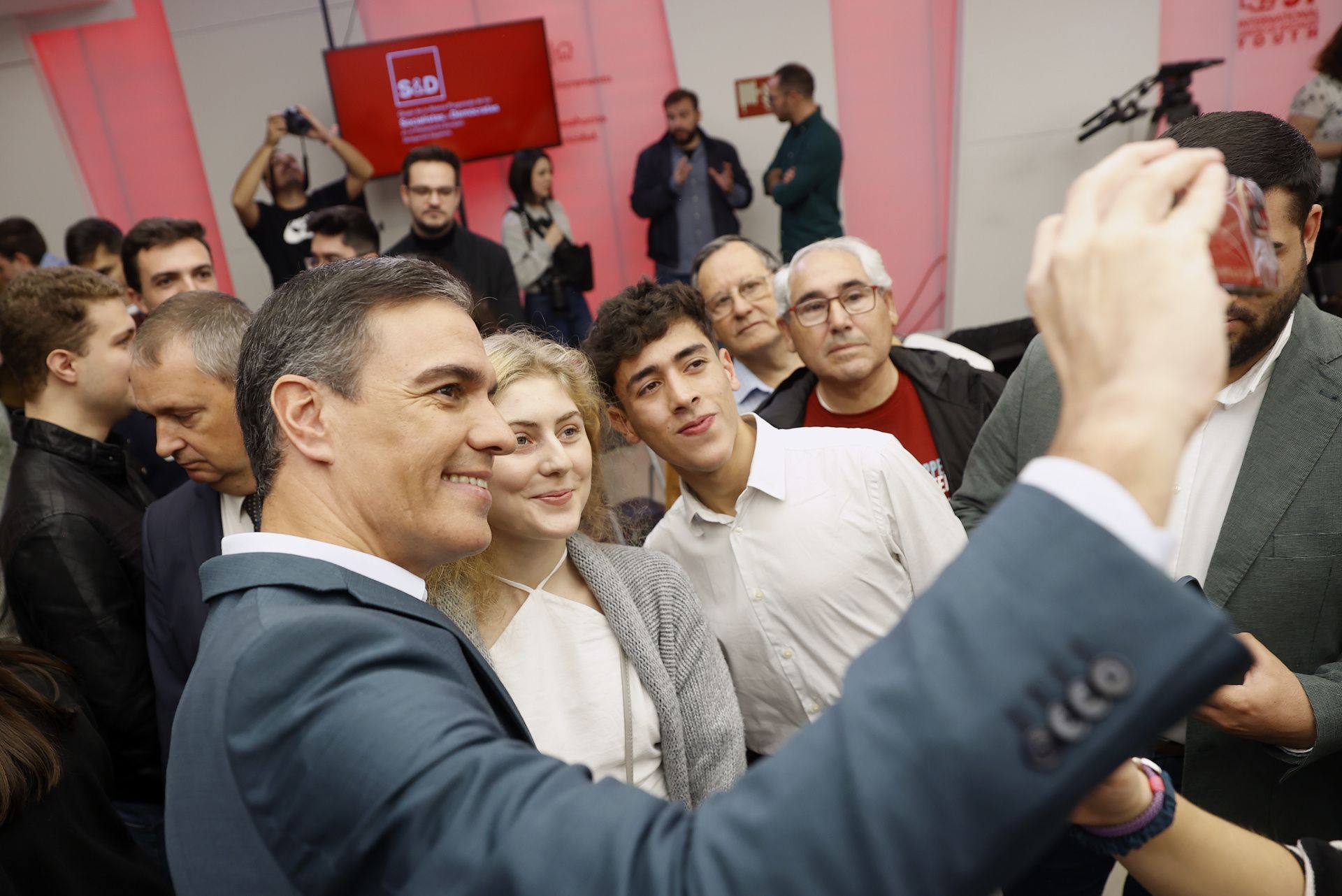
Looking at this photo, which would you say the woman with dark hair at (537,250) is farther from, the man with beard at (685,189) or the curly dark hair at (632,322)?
the curly dark hair at (632,322)

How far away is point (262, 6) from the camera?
6.48 m

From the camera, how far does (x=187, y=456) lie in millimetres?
2027

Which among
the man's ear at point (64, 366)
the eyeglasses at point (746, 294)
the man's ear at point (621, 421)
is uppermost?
the man's ear at point (64, 366)

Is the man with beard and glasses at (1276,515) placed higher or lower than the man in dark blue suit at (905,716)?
lower

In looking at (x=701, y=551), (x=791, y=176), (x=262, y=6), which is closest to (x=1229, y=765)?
(x=701, y=551)

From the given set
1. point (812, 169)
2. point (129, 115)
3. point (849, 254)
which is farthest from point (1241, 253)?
point (129, 115)

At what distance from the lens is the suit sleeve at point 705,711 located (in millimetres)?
1745

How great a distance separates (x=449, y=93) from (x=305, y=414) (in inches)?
231

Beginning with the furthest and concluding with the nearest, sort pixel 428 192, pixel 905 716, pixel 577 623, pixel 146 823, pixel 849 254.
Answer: pixel 428 192
pixel 849 254
pixel 146 823
pixel 577 623
pixel 905 716

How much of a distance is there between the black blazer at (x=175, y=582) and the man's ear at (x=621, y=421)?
0.87 metres

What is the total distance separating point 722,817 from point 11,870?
1.27m

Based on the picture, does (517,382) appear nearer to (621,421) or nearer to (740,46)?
(621,421)

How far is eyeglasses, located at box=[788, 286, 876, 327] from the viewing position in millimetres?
2715

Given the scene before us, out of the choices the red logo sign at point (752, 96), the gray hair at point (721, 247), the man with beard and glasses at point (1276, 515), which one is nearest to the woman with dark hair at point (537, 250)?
the red logo sign at point (752, 96)
